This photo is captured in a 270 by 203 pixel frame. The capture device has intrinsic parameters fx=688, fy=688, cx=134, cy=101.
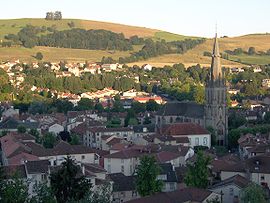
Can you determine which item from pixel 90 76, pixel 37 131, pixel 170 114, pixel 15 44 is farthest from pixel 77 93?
pixel 15 44

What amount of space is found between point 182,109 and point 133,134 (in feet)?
45.7

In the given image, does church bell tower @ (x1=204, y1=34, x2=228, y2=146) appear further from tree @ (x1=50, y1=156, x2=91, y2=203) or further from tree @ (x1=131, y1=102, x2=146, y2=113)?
tree @ (x1=50, y1=156, x2=91, y2=203)

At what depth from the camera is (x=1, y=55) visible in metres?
178

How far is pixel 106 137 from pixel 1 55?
384ft

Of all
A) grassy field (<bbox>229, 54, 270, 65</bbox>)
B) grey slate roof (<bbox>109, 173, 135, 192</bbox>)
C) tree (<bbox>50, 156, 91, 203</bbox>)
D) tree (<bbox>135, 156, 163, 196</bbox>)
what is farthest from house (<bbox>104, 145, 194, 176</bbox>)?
grassy field (<bbox>229, 54, 270, 65</bbox>)

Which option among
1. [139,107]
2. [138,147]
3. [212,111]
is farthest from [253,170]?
[139,107]

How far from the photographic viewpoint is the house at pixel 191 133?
68.3 meters

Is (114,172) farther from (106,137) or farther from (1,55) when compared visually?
(1,55)

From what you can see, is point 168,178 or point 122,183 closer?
point 122,183

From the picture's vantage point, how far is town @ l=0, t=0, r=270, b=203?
121 feet

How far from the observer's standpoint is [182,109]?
84938mm

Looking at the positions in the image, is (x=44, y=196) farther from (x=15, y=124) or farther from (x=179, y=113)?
(x=179, y=113)

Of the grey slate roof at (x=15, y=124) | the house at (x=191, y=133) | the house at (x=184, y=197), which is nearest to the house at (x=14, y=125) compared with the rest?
the grey slate roof at (x=15, y=124)

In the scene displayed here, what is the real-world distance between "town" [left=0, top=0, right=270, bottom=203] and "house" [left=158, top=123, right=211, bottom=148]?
113mm
